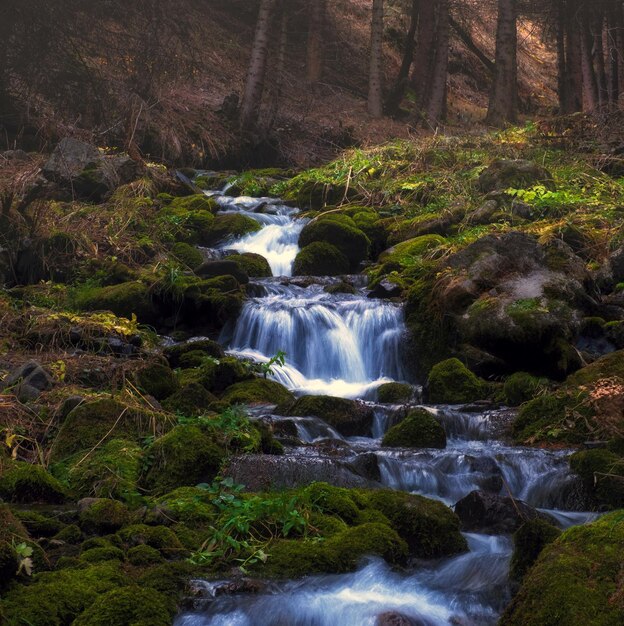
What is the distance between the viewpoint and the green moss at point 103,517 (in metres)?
5.37

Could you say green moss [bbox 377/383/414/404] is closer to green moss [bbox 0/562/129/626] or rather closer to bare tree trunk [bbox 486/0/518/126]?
green moss [bbox 0/562/129/626]

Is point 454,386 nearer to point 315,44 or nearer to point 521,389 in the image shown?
point 521,389

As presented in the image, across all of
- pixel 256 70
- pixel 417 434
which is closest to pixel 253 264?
pixel 417 434

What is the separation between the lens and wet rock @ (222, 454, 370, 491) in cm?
630

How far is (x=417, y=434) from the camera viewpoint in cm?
805

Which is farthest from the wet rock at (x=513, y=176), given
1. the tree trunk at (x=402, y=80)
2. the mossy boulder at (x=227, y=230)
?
the tree trunk at (x=402, y=80)

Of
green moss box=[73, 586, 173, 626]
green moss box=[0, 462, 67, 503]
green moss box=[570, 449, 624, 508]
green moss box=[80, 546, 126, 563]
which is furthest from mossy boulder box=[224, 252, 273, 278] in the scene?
green moss box=[73, 586, 173, 626]

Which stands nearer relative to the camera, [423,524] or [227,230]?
[423,524]

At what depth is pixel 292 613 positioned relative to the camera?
476 centimetres

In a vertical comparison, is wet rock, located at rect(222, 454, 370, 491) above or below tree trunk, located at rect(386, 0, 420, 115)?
below

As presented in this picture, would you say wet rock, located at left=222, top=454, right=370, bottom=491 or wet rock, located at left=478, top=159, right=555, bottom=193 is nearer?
wet rock, located at left=222, top=454, right=370, bottom=491

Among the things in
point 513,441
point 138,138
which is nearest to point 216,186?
point 138,138

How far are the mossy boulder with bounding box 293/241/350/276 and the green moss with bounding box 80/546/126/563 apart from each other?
9.48m

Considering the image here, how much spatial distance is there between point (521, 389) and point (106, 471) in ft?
15.7
